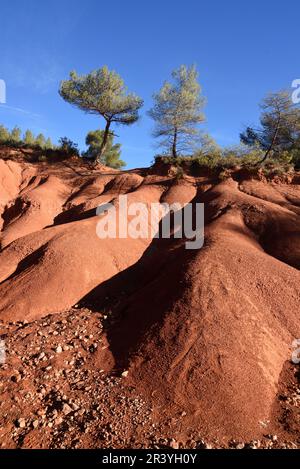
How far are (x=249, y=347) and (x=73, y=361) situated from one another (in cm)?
350

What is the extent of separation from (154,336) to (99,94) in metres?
19.4

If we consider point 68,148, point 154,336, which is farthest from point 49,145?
point 154,336

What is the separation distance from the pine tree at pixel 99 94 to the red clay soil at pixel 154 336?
41.7 ft

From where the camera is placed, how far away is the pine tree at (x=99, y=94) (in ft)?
68.9

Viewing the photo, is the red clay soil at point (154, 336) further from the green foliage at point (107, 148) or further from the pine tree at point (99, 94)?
the green foliage at point (107, 148)

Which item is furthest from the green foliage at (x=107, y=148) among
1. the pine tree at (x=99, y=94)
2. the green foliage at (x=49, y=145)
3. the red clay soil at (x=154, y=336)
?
the red clay soil at (x=154, y=336)

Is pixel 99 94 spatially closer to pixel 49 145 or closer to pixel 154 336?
pixel 49 145

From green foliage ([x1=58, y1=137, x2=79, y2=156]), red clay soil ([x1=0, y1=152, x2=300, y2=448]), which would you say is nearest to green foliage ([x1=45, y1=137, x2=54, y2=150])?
green foliage ([x1=58, y1=137, x2=79, y2=156])

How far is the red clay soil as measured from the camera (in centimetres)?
466

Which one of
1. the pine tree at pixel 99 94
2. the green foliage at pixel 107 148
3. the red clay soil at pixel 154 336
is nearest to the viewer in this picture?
the red clay soil at pixel 154 336

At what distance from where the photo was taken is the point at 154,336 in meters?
6.35

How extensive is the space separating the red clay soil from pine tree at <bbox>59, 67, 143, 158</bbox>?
1271 cm

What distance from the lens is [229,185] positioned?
49.6ft

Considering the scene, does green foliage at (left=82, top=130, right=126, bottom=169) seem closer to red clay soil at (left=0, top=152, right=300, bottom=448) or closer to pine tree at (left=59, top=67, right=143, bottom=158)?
pine tree at (left=59, top=67, right=143, bottom=158)
